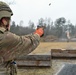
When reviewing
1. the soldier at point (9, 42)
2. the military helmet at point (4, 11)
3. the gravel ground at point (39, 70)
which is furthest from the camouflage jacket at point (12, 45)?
the gravel ground at point (39, 70)

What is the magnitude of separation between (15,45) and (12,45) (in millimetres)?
36

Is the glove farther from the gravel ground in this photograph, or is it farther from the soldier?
the gravel ground

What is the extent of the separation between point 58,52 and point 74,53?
100 cm

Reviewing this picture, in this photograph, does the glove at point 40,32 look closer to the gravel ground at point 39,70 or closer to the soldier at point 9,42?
the soldier at point 9,42

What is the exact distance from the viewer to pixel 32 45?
2885 millimetres

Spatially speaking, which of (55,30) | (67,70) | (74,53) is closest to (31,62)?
(74,53)

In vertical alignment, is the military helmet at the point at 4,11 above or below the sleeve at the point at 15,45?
above

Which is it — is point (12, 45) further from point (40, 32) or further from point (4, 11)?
point (40, 32)

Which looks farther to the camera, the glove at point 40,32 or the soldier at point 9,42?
the glove at point 40,32

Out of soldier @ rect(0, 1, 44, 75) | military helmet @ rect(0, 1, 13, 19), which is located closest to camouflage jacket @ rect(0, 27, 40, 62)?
soldier @ rect(0, 1, 44, 75)

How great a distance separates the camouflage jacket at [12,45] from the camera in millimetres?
2654

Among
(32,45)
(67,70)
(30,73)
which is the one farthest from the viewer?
(30,73)

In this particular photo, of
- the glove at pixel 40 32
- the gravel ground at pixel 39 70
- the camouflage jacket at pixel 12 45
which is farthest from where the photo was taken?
the gravel ground at pixel 39 70

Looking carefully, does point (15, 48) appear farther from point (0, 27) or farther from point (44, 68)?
point (44, 68)
